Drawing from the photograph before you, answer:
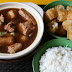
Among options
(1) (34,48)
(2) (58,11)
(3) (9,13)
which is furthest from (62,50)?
(3) (9,13)

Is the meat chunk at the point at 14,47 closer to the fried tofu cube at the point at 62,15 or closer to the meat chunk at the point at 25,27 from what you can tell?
the meat chunk at the point at 25,27

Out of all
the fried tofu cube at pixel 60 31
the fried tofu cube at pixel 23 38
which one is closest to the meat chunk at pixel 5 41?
the fried tofu cube at pixel 23 38

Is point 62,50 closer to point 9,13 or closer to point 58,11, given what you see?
point 58,11

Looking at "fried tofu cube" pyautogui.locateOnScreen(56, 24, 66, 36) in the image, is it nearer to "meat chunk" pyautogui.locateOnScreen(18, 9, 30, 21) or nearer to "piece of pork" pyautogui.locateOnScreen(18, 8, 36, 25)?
"piece of pork" pyautogui.locateOnScreen(18, 8, 36, 25)

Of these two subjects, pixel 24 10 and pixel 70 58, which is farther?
pixel 24 10

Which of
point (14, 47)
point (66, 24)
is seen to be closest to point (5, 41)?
point (14, 47)

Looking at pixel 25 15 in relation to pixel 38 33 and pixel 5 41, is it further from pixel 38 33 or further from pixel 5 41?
pixel 5 41

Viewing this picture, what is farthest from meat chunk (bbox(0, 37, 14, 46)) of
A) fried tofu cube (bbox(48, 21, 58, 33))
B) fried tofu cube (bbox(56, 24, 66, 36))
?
fried tofu cube (bbox(56, 24, 66, 36))
